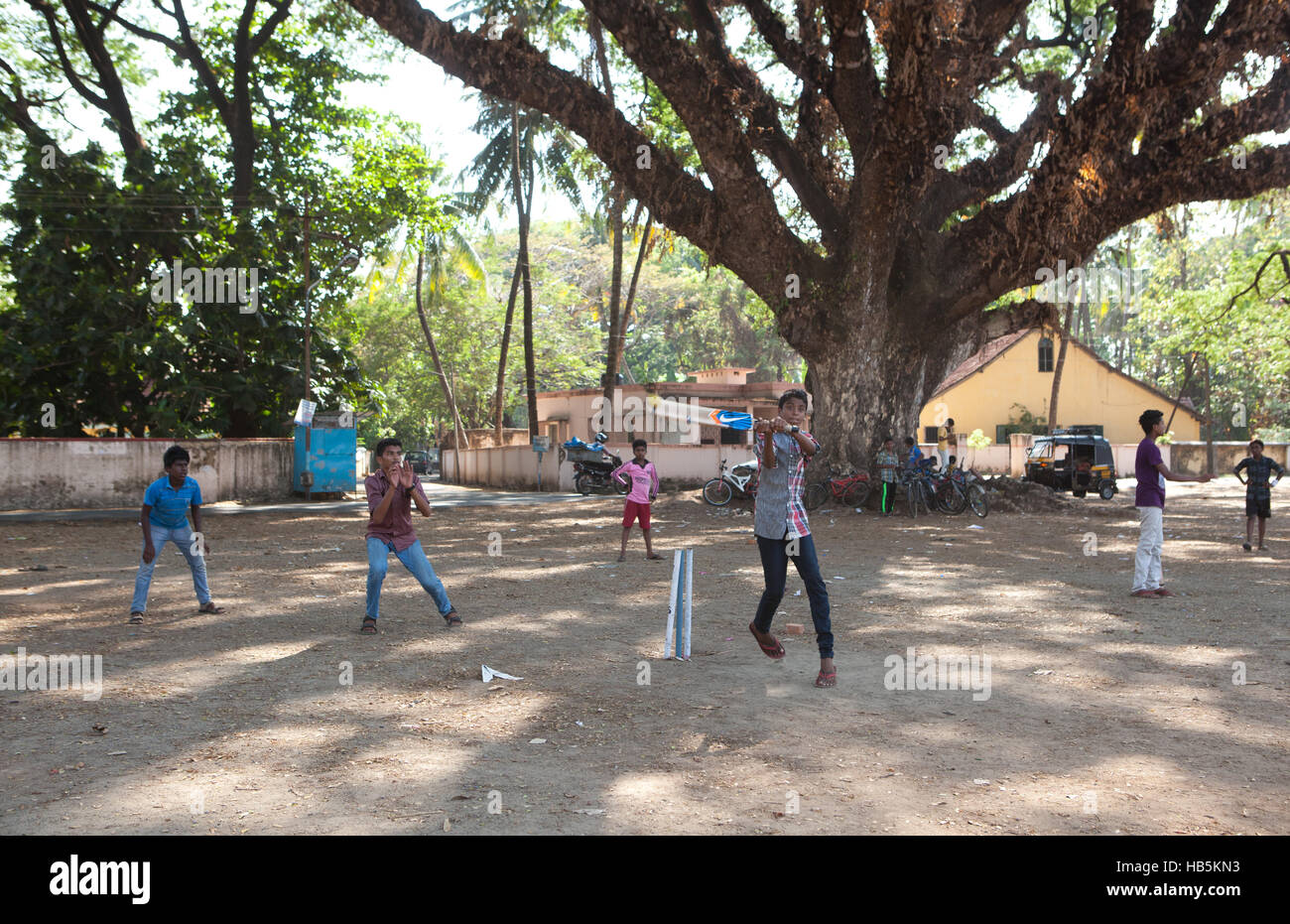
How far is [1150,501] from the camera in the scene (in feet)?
33.4

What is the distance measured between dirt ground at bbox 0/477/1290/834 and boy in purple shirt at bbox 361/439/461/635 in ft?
1.44

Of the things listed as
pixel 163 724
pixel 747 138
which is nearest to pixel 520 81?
pixel 747 138

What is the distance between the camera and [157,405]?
84.5 ft

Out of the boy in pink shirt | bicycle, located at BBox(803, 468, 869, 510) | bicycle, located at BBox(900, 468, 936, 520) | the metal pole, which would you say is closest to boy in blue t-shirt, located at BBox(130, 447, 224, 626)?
the boy in pink shirt

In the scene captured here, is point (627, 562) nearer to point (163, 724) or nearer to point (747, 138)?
point (163, 724)

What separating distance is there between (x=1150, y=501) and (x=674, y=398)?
2504 centimetres

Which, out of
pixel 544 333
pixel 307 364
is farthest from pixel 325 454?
pixel 544 333

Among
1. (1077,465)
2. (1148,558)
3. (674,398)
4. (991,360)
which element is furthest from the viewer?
(991,360)

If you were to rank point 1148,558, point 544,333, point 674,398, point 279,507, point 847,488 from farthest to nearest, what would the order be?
point 544,333
point 674,398
point 279,507
point 847,488
point 1148,558

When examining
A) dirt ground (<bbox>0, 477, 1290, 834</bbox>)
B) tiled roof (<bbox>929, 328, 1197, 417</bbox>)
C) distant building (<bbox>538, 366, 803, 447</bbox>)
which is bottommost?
dirt ground (<bbox>0, 477, 1290, 834</bbox>)

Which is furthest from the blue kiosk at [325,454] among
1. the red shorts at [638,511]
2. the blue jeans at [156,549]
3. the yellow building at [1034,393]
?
the yellow building at [1034,393]

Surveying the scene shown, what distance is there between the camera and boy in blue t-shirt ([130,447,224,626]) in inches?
356

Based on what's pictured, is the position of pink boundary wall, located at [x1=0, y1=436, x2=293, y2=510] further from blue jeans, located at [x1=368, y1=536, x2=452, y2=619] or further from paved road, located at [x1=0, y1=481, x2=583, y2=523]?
blue jeans, located at [x1=368, y1=536, x2=452, y2=619]

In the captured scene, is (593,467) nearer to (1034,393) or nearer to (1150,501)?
(1150,501)
